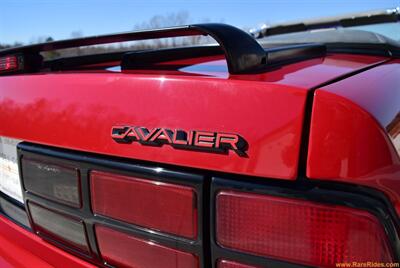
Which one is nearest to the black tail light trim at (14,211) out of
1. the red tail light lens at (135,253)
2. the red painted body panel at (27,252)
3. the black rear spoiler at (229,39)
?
the red painted body panel at (27,252)

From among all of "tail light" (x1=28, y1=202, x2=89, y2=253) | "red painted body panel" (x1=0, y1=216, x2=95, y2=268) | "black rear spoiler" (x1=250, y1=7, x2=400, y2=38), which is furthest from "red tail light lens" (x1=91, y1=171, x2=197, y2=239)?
"black rear spoiler" (x1=250, y1=7, x2=400, y2=38)

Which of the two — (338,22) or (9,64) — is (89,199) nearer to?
(9,64)

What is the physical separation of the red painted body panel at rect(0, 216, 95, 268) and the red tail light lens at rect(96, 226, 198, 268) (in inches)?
5.4

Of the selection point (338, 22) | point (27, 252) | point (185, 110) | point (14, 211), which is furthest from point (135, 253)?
point (338, 22)

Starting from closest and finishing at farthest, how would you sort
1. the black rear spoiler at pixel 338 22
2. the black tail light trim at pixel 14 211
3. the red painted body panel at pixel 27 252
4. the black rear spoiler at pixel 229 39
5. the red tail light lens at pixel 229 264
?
the red tail light lens at pixel 229 264, the black rear spoiler at pixel 229 39, the red painted body panel at pixel 27 252, the black tail light trim at pixel 14 211, the black rear spoiler at pixel 338 22

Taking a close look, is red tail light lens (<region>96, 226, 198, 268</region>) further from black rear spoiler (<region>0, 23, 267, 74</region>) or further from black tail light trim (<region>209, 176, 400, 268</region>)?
black rear spoiler (<region>0, 23, 267, 74</region>)

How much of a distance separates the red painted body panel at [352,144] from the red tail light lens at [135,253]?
0.46m

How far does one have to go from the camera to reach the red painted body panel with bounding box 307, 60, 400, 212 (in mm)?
958

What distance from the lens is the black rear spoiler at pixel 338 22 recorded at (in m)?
3.37

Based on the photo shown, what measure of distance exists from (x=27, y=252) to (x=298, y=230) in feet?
3.82

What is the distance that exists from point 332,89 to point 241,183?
12.4 inches

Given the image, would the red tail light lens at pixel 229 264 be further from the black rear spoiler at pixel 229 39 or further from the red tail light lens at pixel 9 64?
the red tail light lens at pixel 9 64

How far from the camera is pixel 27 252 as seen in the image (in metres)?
1.73

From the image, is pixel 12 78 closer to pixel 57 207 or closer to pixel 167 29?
pixel 57 207
